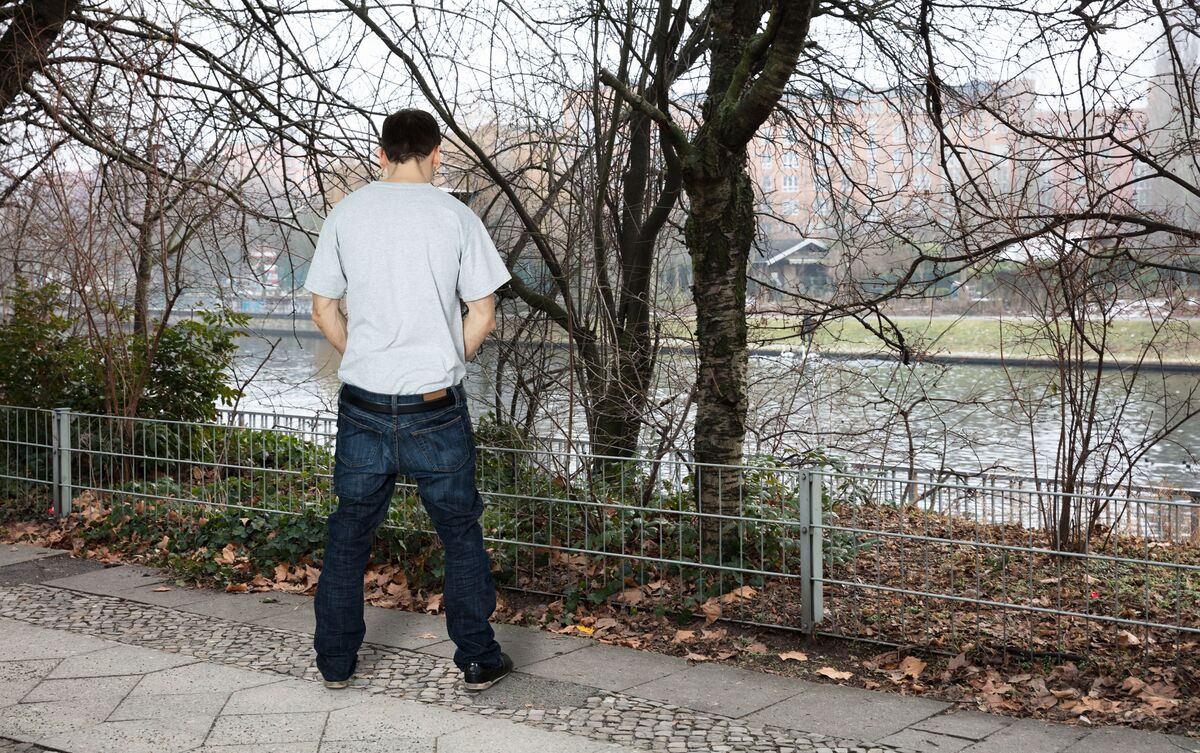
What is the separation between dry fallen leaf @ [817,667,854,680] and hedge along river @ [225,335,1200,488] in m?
2.29

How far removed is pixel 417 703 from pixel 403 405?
104 centimetres

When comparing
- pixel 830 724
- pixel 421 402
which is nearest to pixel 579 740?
pixel 830 724

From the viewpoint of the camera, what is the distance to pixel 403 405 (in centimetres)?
389

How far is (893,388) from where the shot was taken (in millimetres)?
7578

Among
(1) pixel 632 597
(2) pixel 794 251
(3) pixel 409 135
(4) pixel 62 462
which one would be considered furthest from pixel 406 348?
(4) pixel 62 462

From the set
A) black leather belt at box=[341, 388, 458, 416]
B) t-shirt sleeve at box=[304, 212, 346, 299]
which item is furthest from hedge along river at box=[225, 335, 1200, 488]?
t-shirt sleeve at box=[304, 212, 346, 299]

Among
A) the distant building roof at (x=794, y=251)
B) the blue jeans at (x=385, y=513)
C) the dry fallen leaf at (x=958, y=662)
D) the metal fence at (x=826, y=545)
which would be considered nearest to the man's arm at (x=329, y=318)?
the blue jeans at (x=385, y=513)

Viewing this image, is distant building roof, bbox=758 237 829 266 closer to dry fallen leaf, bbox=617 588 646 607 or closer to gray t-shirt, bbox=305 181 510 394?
dry fallen leaf, bbox=617 588 646 607

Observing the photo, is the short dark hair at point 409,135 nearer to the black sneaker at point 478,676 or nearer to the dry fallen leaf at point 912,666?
the black sneaker at point 478,676

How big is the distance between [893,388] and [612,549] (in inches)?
113

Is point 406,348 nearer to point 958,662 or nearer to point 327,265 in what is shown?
point 327,265

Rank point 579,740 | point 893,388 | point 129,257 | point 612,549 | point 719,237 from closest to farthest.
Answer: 1. point 579,740
2. point 612,549
3. point 719,237
4. point 893,388
5. point 129,257

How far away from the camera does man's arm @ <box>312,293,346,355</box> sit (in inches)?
159

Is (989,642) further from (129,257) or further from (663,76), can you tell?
(129,257)
